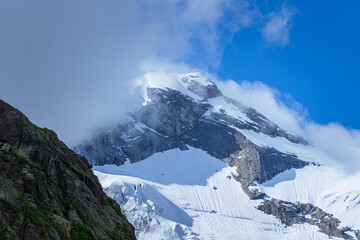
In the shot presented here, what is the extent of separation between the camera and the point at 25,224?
21062mm

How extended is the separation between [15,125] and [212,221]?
559 feet

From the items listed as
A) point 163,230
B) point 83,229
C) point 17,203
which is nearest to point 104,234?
point 83,229

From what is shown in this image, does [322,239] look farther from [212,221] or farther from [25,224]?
[25,224]

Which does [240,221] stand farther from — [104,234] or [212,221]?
[104,234]

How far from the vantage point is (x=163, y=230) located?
166 metres

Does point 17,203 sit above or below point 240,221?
below

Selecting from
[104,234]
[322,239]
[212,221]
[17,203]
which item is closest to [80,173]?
[104,234]

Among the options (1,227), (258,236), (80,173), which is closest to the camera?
(1,227)

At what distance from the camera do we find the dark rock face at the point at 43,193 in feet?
70.0

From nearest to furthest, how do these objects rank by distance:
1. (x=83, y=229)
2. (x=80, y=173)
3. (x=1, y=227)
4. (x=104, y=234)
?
(x=1, y=227)
(x=83, y=229)
(x=104, y=234)
(x=80, y=173)

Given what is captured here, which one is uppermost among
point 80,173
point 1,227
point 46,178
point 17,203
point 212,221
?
point 212,221

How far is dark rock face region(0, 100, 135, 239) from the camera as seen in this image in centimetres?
2134

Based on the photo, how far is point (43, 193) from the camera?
Answer: 24125mm

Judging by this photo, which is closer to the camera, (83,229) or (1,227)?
(1,227)
